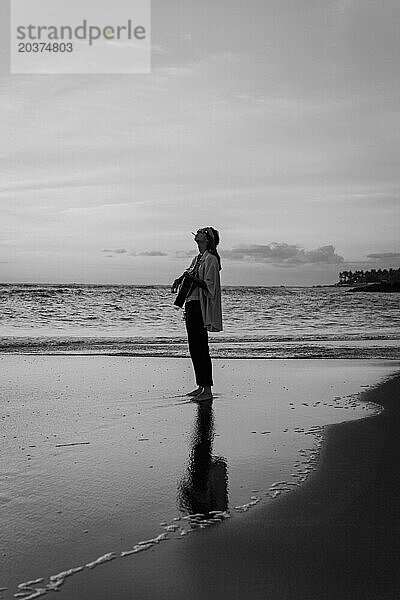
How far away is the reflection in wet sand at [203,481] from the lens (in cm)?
418

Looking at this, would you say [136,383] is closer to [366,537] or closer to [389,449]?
[389,449]

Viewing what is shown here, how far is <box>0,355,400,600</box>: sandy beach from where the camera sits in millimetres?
3121

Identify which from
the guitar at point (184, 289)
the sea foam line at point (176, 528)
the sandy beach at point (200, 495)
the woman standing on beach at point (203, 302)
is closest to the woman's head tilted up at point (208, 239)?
the woman standing on beach at point (203, 302)

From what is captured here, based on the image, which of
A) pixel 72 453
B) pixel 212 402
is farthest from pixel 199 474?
pixel 212 402

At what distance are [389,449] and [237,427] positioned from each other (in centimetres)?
151

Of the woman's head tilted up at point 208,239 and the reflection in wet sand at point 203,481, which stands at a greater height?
the woman's head tilted up at point 208,239

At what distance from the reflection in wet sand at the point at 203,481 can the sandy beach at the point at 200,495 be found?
0.01 m

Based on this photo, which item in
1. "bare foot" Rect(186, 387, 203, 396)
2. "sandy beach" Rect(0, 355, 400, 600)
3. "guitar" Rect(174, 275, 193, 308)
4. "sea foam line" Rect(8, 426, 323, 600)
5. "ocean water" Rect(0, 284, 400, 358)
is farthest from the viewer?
"ocean water" Rect(0, 284, 400, 358)

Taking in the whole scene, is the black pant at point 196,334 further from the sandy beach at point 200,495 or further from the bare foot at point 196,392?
the sandy beach at point 200,495

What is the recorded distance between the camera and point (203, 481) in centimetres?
A: 472

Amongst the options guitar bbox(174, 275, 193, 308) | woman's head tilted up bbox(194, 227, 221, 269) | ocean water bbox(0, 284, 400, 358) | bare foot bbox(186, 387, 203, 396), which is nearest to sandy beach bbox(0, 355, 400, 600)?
bare foot bbox(186, 387, 203, 396)

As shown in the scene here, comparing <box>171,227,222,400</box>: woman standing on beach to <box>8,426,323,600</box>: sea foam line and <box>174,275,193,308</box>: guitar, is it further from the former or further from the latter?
<box>8,426,323,600</box>: sea foam line

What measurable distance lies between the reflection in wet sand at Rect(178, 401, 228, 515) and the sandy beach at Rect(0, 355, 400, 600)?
0.04ft

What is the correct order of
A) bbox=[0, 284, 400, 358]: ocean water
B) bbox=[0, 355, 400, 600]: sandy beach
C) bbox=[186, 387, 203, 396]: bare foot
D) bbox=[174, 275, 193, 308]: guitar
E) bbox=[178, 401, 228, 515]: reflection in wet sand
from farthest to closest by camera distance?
1. bbox=[0, 284, 400, 358]: ocean water
2. bbox=[174, 275, 193, 308]: guitar
3. bbox=[186, 387, 203, 396]: bare foot
4. bbox=[178, 401, 228, 515]: reflection in wet sand
5. bbox=[0, 355, 400, 600]: sandy beach
